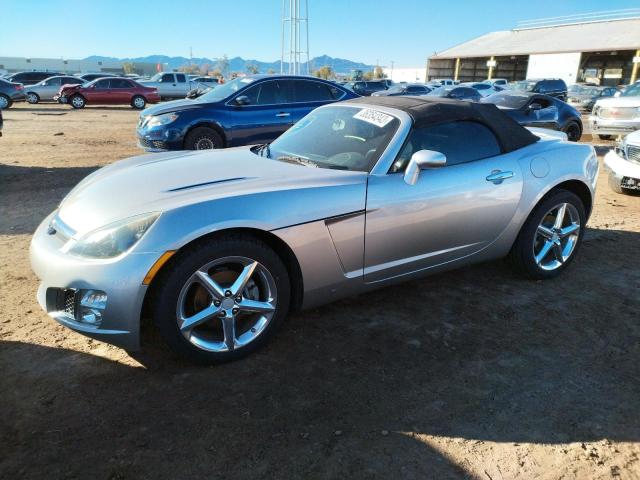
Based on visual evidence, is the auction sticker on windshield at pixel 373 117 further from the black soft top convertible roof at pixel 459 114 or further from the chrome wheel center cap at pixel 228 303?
the chrome wheel center cap at pixel 228 303

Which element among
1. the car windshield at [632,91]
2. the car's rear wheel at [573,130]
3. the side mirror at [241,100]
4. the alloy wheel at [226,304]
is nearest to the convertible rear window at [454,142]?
the alloy wheel at [226,304]

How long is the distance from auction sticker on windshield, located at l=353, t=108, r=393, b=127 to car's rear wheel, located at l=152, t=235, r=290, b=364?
136 cm

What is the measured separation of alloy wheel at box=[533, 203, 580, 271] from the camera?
160 inches

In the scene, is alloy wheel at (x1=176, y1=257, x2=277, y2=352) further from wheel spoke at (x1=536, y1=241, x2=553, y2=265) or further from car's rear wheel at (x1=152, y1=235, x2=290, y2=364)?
wheel spoke at (x1=536, y1=241, x2=553, y2=265)

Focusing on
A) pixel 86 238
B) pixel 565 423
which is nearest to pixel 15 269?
pixel 86 238

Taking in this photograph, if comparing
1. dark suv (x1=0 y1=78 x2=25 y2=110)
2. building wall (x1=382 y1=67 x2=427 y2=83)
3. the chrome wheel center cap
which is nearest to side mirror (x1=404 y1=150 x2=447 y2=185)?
the chrome wheel center cap

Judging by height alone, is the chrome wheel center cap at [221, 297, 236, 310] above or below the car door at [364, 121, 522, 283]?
below

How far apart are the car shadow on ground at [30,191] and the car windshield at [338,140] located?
3121mm

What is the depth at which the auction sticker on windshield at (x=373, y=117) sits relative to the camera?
11.6ft

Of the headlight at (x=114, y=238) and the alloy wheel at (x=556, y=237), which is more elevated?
the headlight at (x=114, y=238)

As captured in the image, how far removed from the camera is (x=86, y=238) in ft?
8.58

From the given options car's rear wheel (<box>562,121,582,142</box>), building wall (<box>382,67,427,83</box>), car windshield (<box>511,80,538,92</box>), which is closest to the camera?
car's rear wheel (<box>562,121,582,142</box>)

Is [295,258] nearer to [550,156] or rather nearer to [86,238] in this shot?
[86,238]

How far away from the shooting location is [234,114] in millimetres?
8523
